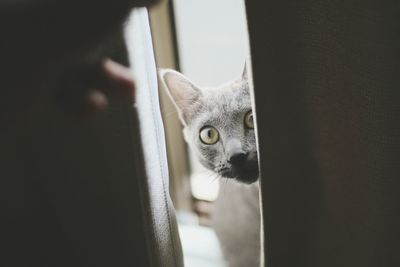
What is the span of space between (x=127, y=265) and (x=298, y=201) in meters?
0.31

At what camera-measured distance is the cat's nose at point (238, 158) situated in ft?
2.42

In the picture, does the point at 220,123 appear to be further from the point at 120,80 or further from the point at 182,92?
the point at 120,80

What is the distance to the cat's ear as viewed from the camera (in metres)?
0.84

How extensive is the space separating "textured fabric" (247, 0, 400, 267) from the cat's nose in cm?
13

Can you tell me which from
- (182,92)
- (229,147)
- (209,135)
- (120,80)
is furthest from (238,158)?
(120,80)

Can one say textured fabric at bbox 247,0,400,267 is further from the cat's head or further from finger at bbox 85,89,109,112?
finger at bbox 85,89,109,112

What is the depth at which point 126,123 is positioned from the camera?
572 mm

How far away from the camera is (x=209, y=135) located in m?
0.85

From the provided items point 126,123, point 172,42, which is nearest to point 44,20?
point 126,123

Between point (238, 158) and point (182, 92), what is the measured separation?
24cm

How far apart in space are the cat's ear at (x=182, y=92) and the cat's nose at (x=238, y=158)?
0.21 m

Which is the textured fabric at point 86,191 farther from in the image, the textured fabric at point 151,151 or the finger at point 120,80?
the finger at point 120,80

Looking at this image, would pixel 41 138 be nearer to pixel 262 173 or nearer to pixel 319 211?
pixel 262 173

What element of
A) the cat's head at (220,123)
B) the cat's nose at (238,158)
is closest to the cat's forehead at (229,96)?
the cat's head at (220,123)
